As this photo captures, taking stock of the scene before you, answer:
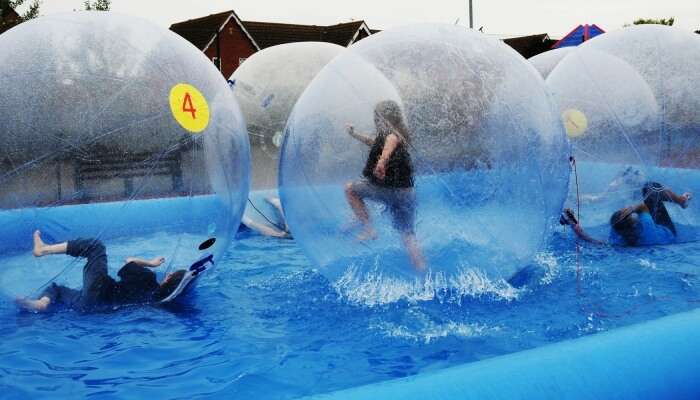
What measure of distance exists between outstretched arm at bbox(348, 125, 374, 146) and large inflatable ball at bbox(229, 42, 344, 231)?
10.5 ft

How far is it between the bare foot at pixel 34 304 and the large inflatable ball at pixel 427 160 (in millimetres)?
1675

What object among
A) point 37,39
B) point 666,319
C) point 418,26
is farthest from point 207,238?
Result: point 666,319

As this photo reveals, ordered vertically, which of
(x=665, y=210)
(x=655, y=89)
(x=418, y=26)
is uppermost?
(x=418, y=26)

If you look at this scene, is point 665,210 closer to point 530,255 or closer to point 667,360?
point 530,255

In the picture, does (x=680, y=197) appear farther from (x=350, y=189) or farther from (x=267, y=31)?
(x=267, y=31)

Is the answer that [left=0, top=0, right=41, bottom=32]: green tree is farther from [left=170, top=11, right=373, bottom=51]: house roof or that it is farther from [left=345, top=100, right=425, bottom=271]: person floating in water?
[left=345, top=100, right=425, bottom=271]: person floating in water

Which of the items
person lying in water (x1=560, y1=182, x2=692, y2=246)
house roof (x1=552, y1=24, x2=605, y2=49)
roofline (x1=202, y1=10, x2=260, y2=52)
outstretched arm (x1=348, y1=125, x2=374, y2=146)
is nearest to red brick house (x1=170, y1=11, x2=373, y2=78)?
roofline (x1=202, y1=10, x2=260, y2=52)

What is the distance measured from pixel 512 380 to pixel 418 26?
8.81 feet

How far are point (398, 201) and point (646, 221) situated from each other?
10.3 feet

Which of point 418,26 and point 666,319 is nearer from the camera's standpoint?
point 666,319

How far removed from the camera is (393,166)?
13.4 feet

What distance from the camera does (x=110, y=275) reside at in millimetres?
4242

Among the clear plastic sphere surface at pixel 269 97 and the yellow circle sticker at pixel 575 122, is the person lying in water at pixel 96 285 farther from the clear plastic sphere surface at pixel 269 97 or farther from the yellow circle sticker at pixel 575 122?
the yellow circle sticker at pixel 575 122

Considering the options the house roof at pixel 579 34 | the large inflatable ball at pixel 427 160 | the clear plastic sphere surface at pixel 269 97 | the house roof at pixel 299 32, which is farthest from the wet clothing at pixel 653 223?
the house roof at pixel 299 32
